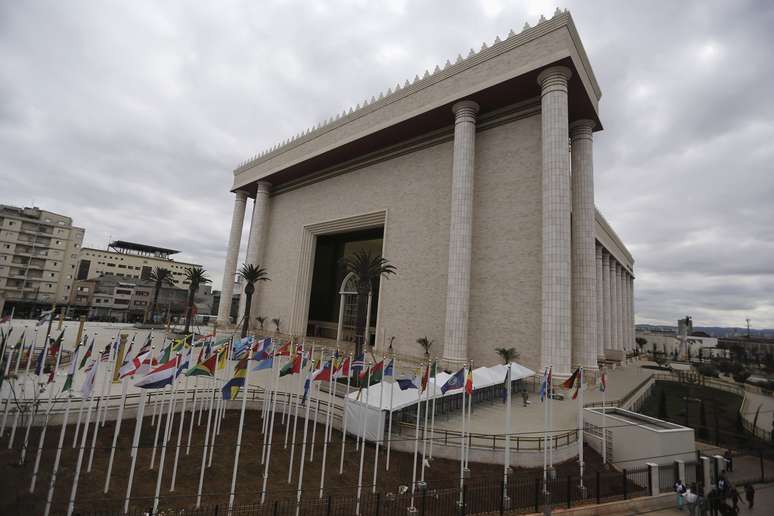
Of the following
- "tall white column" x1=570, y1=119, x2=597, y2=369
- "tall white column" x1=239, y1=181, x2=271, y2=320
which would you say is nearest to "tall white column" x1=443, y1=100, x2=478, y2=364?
"tall white column" x1=570, y1=119, x2=597, y2=369

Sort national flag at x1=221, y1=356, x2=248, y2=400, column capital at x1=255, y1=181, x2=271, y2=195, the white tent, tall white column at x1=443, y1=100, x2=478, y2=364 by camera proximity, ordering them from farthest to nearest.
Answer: column capital at x1=255, y1=181, x2=271, y2=195 → tall white column at x1=443, y1=100, x2=478, y2=364 → the white tent → national flag at x1=221, y1=356, x2=248, y2=400

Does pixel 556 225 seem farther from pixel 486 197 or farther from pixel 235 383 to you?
pixel 235 383

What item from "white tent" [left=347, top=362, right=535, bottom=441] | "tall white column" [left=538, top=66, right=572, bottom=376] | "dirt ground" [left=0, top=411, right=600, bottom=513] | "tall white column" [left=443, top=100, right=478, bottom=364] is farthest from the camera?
"tall white column" [left=443, top=100, right=478, bottom=364]

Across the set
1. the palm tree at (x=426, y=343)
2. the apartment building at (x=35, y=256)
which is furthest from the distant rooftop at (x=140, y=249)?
the palm tree at (x=426, y=343)

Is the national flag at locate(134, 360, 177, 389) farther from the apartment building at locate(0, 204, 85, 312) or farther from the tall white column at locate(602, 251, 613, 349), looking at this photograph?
the apartment building at locate(0, 204, 85, 312)

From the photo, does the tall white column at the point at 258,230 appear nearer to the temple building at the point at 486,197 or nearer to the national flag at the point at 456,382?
the temple building at the point at 486,197

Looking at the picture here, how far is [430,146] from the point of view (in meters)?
36.2

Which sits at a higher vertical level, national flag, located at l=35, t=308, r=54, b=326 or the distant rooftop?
the distant rooftop

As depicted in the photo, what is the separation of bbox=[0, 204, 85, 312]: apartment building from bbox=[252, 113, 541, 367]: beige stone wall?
55.7 meters

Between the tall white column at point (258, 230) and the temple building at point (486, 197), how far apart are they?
12521mm

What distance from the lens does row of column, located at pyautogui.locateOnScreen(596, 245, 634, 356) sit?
150ft

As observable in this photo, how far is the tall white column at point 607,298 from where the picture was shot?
47.8 metres

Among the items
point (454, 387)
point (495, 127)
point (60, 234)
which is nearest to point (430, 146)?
point (495, 127)

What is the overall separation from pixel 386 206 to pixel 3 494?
107 ft
